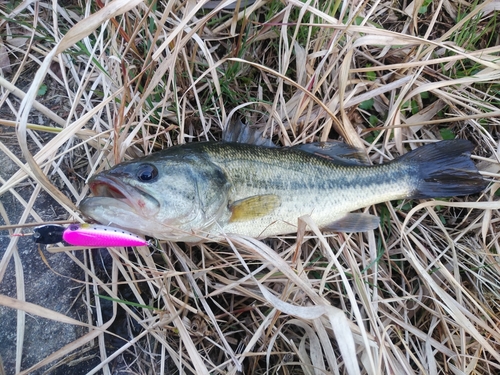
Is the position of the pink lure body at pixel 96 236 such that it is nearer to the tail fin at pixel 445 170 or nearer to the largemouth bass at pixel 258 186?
the largemouth bass at pixel 258 186

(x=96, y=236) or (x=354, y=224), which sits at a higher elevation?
(x=96, y=236)

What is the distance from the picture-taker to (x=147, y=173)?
209cm

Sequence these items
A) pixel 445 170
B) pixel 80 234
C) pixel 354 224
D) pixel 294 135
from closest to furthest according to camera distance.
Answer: pixel 80 234
pixel 354 224
pixel 445 170
pixel 294 135

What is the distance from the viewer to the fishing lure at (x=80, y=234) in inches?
75.7

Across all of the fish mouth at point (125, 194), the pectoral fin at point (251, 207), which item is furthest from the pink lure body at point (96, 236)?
the pectoral fin at point (251, 207)

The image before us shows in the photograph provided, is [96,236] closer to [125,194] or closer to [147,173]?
[125,194]

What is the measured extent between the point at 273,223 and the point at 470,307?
Answer: 64.8 inches

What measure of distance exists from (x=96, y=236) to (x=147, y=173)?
0.43 meters

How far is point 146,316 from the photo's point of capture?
97.3 inches

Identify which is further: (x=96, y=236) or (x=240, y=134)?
(x=240, y=134)

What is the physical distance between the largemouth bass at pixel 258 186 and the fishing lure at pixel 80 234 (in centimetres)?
6

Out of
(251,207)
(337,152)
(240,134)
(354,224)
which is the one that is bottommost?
(354,224)

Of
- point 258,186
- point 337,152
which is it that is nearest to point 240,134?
point 258,186

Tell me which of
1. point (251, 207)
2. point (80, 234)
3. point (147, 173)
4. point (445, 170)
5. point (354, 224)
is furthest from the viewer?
point (445, 170)
